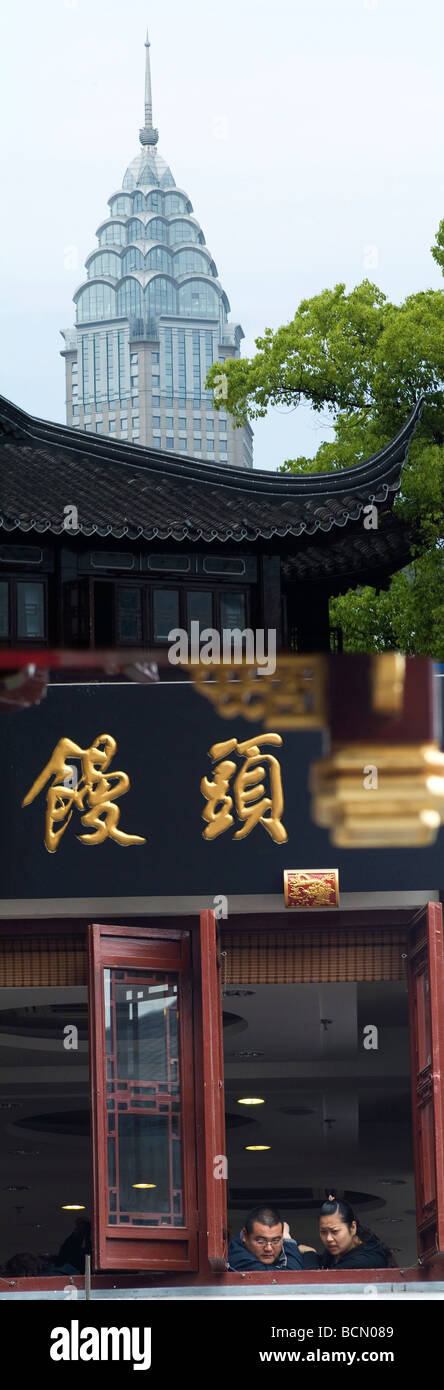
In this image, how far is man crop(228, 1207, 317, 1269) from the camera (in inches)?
458

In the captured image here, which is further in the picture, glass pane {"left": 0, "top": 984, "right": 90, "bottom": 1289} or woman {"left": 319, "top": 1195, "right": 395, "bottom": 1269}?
glass pane {"left": 0, "top": 984, "right": 90, "bottom": 1289}

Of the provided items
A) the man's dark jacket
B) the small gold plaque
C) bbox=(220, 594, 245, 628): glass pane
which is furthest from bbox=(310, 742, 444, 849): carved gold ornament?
bbox=(220, 594, 245, 628): glass pane

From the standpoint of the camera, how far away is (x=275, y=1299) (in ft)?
37.4

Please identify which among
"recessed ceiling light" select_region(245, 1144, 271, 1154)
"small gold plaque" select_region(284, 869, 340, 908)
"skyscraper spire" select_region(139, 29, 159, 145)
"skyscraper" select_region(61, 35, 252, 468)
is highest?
"skyscraper spire" select_region(139, 29, 159, 145)

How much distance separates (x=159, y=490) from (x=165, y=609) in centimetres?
125

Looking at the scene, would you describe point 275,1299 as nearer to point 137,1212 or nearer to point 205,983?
point 137,1212

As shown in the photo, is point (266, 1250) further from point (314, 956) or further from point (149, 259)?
point (149, 259)

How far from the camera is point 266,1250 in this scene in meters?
11.7

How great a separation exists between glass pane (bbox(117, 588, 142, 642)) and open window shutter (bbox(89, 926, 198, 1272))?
514cm

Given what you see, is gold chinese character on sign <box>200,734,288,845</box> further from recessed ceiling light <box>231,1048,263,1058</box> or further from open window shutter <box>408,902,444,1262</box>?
recessed ceiling light <box>231,1048,263,1058</box>

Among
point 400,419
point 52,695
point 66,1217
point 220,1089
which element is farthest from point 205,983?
point 400,419

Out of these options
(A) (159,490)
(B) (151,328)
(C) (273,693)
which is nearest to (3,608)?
(A) (159,490)
